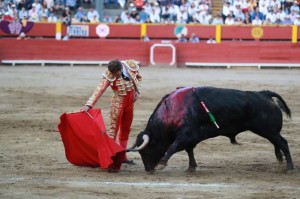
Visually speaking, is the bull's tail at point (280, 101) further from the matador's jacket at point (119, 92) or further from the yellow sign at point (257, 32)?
the yellow sign at point (257, 32)

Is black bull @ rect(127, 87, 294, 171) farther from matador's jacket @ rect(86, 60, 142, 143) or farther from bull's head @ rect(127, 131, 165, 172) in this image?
matador's jacket @ rect(86, 60, 142, 143)

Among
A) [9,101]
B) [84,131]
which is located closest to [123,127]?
[84,131]

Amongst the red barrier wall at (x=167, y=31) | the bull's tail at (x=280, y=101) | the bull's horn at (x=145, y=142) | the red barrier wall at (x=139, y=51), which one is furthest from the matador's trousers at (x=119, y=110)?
the red barrier wall at (x=167, y=31)

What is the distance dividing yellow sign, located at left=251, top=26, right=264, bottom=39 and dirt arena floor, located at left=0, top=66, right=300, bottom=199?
8.69m

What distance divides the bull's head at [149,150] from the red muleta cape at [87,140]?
8.6 inches

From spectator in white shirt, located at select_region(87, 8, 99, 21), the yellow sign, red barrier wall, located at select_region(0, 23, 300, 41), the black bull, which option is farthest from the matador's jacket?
spectator in white shirt, located at select_region(87, 8, 99, 21)

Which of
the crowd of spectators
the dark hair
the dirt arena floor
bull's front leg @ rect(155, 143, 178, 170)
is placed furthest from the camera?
the crowd of spectators

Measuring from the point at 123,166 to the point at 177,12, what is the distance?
710 inches

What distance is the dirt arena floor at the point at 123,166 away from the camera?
24.9 ft

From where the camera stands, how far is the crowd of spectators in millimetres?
26531

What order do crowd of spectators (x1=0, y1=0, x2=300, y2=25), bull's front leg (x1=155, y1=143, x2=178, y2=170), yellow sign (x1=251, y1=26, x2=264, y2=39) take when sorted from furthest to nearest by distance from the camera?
1. crowd of spectators (x1=0, y1=0, x2=300, y2=25)
2. yellow sign (x1=251, y1=26, x2=264, y2=39)
3. bull's front leg (x1=155, y1=143, x2=178, y2=170)

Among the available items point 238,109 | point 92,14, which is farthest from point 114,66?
point 92,14

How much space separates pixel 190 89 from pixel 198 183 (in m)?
1.20

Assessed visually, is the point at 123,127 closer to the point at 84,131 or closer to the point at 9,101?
the point at 84,131
